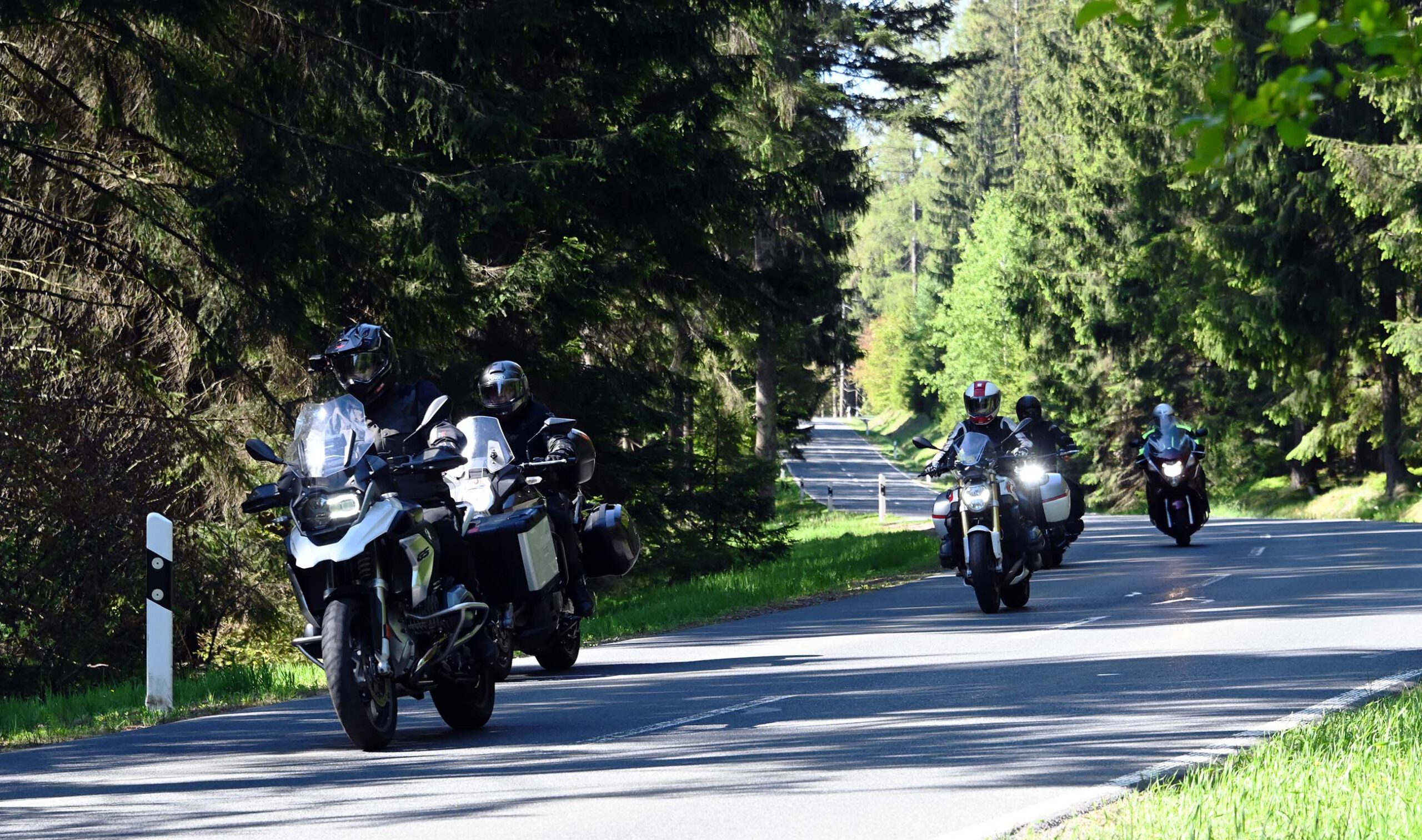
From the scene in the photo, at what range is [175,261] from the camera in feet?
49.8

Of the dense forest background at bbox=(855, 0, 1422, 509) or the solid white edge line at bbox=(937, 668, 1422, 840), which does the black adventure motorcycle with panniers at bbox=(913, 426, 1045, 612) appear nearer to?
the solid white edge line at bbox=(937, 668, 1422, 840)

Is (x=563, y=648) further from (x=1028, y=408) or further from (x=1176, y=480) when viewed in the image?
(x=1176, y=480)

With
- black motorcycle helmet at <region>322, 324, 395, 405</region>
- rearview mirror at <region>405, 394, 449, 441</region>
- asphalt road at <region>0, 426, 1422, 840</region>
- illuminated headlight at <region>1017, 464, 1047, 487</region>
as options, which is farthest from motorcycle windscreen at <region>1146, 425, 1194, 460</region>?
rearview mirror at <region>405, 394, 449, 441</region>

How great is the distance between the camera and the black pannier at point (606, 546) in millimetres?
11898

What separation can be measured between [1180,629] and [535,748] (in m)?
6.83

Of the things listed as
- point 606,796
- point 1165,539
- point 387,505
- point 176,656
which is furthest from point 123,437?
point 1165,539

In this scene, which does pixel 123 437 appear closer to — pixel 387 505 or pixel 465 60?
pixel 465 60

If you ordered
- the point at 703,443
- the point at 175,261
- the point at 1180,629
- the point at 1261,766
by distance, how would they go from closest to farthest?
the point at 1261,766, the point at 1180,629, the point at 175,261, the point at 703,443

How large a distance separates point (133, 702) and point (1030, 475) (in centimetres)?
1027

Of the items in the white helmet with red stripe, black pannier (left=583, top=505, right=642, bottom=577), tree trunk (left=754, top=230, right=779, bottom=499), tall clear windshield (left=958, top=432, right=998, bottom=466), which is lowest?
black pannier (left=583, top=505, right=642, bottom=577)

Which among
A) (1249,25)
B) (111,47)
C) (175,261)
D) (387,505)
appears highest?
(1249,25)

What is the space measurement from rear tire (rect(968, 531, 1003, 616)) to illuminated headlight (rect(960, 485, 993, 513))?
228mm

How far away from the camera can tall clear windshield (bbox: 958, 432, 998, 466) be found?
15.3 meters

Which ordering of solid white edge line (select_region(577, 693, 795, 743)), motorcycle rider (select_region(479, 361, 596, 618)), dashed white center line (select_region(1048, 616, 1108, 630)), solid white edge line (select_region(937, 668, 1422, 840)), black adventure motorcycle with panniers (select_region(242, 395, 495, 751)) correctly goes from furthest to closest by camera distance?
dashed white center line (select_region(1048, 616, 1108, 630)) < motorcycle rider (select_region(479, 361, 596, 618)) < solid white edge line (select_region(577, 693, 795, 743)) < black adventure motorcycle with panniers (select_region(242, 395, 495, 751)) < solid white edge line (select_region(937, 668, 1422, 840))
